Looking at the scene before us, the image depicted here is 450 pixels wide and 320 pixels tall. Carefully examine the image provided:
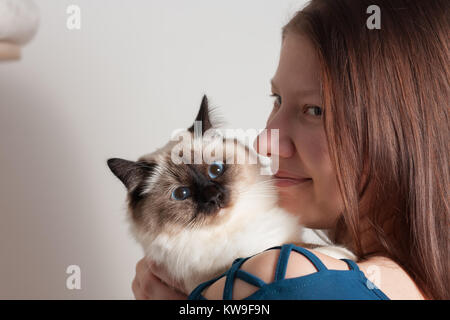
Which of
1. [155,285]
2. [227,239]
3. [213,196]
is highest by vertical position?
[213,196]

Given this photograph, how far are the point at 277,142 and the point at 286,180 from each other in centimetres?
12

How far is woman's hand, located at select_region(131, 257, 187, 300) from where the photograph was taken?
4.08 ft

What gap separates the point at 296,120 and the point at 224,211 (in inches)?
Result: 12.1

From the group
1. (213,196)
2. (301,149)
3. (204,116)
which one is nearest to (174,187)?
(213,196)

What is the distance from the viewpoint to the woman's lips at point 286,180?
1210 mm

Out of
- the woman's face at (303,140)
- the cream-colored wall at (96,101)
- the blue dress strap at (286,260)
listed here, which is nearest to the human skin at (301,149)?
the woman's face at (303,140)

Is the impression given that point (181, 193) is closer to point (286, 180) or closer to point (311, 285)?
point (286, 180)

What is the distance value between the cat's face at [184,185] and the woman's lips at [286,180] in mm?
79

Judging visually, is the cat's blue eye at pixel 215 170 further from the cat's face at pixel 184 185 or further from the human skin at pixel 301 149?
the human skin at pixel 301 149

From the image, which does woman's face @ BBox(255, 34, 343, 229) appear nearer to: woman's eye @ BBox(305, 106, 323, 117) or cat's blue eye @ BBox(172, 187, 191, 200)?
woman's eye @ BBox(305, 106, 323, 117)

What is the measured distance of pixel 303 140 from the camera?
1.14m

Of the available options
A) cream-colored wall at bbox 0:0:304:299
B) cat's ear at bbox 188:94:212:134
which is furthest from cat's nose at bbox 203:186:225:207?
cream-colored wall at bbox 0:0:304:299
